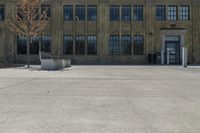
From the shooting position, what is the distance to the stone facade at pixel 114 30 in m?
47.2

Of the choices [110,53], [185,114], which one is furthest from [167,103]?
[110,53]

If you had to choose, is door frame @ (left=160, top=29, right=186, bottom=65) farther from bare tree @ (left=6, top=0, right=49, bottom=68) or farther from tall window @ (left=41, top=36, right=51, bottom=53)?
bare tree @ (left=6, top=0, right=49, bottom=68)

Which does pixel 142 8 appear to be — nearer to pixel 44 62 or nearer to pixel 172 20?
pixel 172 20

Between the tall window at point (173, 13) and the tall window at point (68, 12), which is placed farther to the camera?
the tall window at point (68, 12)

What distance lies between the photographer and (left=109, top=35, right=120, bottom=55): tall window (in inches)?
1864

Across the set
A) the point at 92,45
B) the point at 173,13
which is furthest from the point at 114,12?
the point at 173,13

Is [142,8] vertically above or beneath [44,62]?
above

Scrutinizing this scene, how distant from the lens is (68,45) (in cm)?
4769

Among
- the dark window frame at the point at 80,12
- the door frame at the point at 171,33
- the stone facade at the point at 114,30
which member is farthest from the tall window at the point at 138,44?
the dark window frame at the point at 80,12

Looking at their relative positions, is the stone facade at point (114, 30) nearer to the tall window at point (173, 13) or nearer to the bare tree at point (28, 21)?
the tall window at point (173, 13)

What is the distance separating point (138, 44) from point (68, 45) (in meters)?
9.15

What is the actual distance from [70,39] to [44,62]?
16.3m

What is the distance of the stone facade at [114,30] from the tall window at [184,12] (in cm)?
39

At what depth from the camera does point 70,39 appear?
157 feet
